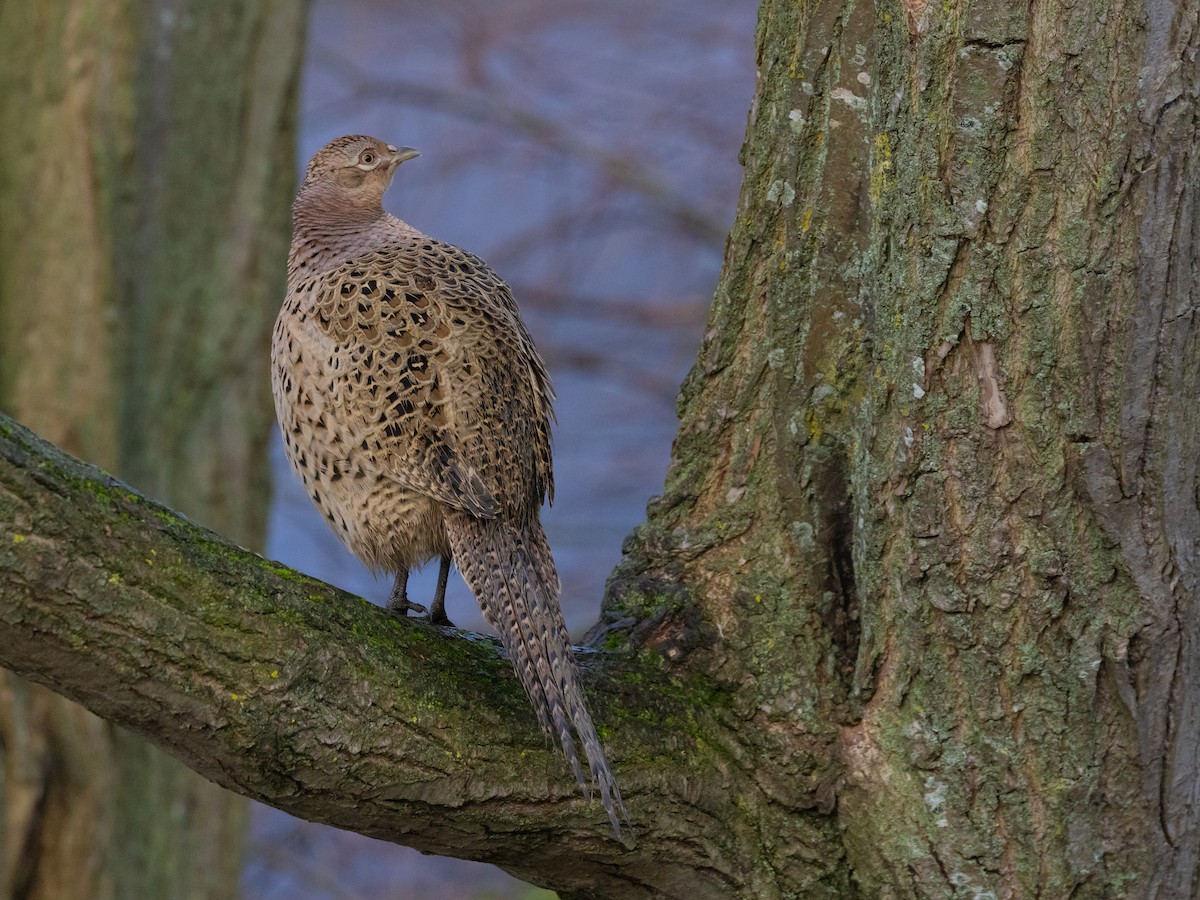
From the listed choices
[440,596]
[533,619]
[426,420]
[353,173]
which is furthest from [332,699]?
[353,173]

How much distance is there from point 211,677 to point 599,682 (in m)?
0.97

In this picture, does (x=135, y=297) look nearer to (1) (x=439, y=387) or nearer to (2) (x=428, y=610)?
(2) (x=428, y=610)

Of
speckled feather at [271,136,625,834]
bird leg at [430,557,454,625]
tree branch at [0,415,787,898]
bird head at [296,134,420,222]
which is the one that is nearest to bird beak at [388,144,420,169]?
bird head at [296,134,420,222]

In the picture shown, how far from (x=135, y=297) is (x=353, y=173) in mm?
1770

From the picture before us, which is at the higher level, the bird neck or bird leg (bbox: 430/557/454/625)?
the bird neck

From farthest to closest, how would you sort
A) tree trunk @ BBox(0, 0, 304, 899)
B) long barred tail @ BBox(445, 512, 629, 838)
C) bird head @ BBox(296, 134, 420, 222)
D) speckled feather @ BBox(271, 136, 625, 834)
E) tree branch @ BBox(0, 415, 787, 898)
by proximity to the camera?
tree trunk @ BBox(0, 0, 304, 899)
bird head @ BBox(296, 134, 420, 222)
speckled feather @ BBox(271, 136, 625, 834)
long barred tail @ BBox(445, 512, 629, 838)
tree branch @ BBox(0, 415, 787, 898)

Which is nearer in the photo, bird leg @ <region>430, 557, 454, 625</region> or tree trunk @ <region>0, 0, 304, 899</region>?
bird leg @ <region>430, 557, 454, 625</region>

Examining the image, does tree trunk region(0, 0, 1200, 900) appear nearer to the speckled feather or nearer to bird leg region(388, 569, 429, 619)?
the speckled feather

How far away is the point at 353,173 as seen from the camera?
183 inches

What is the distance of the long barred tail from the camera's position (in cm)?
318

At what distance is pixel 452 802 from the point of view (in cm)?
311

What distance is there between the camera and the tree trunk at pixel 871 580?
2.88 metres

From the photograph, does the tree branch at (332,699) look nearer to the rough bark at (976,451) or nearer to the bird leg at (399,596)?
the rough bark at (976,451)

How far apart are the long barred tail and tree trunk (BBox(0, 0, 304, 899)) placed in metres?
2.73
